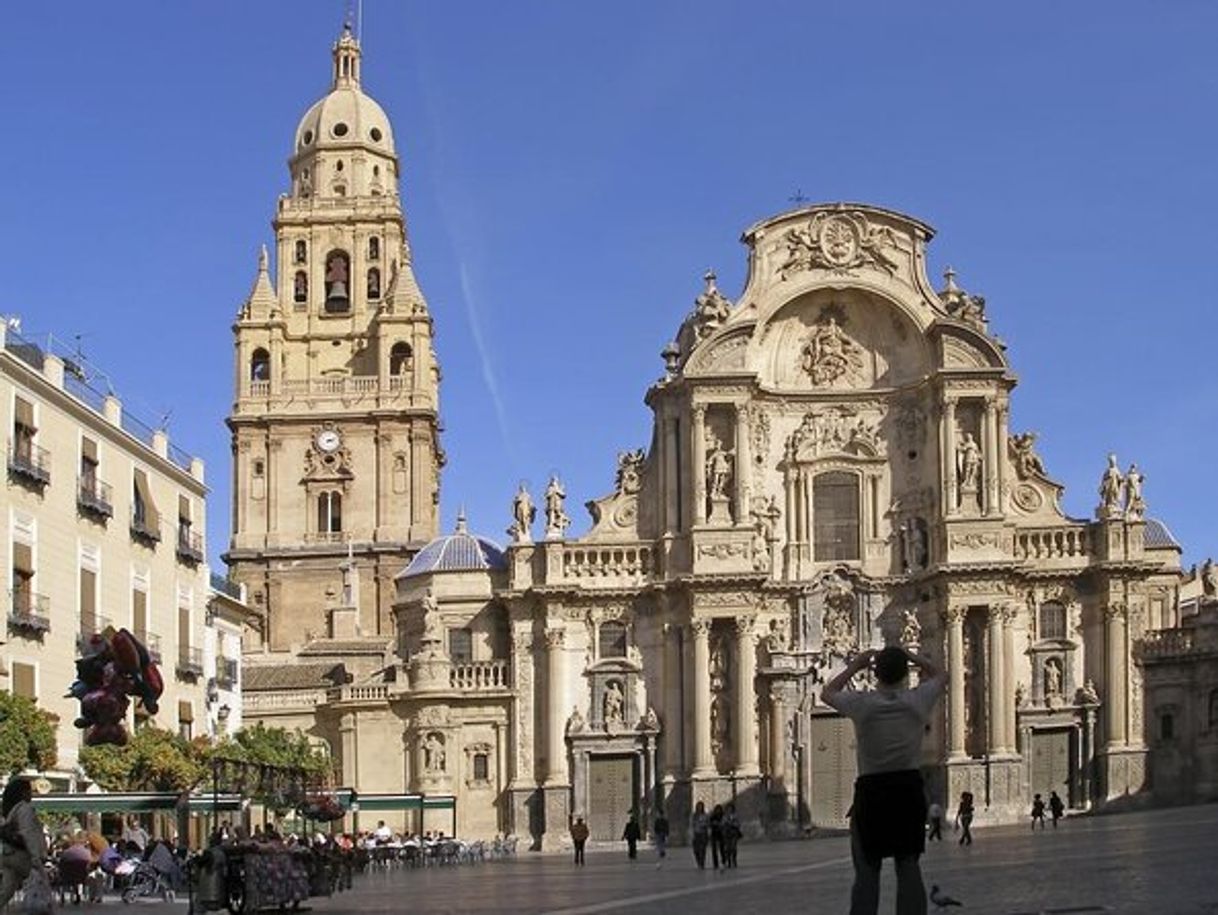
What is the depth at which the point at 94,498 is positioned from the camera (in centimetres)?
4900

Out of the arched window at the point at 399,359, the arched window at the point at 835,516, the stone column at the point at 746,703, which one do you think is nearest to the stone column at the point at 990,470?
the arched window at the point at 835,516

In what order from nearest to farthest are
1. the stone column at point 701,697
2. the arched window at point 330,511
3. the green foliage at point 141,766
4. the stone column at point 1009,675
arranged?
the green foliage at point 141,766, the stone column at point 1009,675, the stone column at point 701,697, the arched window at point 330,511

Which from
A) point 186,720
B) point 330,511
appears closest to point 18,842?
point 186,720

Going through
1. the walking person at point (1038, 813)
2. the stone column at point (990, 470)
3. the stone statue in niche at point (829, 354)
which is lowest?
the walking person at point (1038, 813)

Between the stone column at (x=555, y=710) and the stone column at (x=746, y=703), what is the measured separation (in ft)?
18.3

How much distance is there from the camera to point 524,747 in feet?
220

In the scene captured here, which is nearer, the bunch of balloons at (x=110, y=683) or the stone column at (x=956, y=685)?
the bunch of balloons at (x=110, y=683)

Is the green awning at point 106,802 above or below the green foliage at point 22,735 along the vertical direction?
below

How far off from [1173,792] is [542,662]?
1986 centimetres

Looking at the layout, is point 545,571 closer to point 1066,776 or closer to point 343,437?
point 1066,776

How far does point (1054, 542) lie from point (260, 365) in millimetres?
47577

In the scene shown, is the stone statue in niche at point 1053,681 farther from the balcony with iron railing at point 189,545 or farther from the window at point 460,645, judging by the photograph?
the balcony with iron railing at point 189,545

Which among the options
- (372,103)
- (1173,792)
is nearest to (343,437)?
(372,103)

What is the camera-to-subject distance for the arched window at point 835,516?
6812cm
